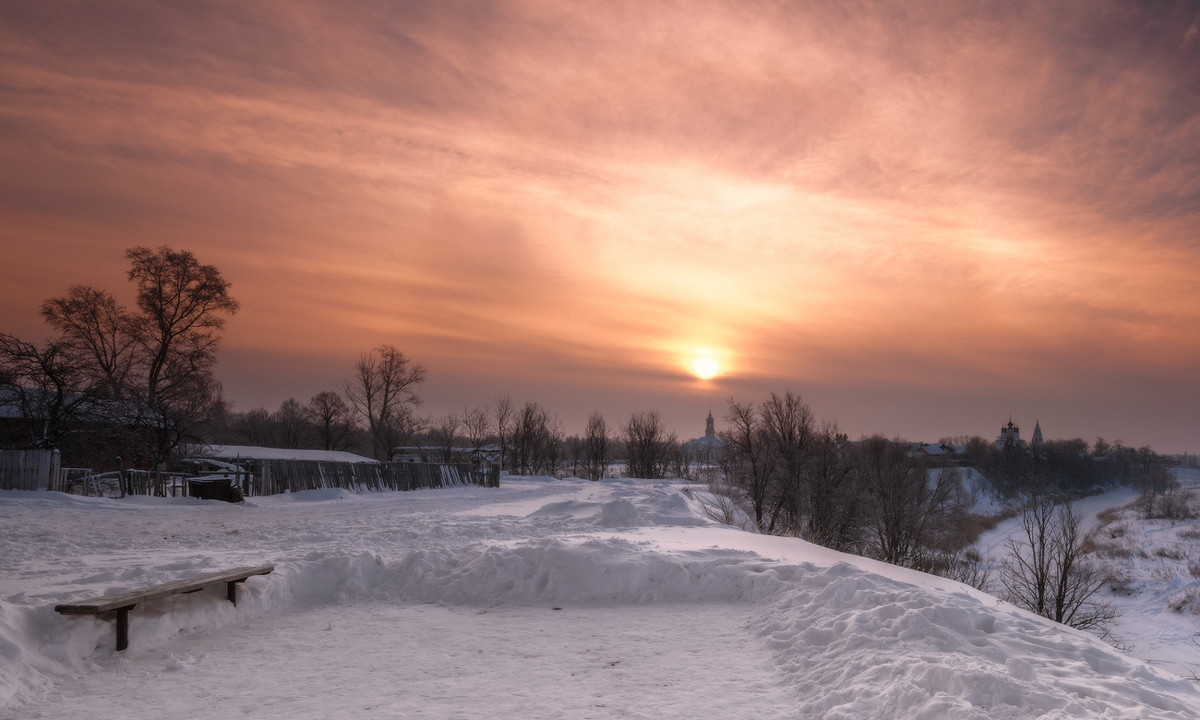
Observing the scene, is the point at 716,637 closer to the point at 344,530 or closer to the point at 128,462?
the point at 344,530

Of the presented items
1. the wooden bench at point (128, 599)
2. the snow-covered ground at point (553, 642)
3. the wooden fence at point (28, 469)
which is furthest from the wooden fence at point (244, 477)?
the wooden bench at point (128, 599)

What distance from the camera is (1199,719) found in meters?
4.84

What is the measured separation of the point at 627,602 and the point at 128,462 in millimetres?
31821

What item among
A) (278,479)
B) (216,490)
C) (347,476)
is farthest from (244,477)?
(347,476)

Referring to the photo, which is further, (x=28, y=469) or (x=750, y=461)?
(x=750, y=461)

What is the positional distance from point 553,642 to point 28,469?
2481cm

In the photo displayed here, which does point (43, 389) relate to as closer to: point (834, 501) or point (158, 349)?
point (158, 349)

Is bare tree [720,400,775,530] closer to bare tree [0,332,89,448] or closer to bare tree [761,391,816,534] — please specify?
bare tree [761,391,816,534]

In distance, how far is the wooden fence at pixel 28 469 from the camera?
24156 mm

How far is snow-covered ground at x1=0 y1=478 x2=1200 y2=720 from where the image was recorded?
18.2 ft

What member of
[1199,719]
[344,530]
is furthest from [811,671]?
[344,530]

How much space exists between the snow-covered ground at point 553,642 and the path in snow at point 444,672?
0.10 feet

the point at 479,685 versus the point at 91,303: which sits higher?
the point at 91,303

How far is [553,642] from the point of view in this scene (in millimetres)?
7773
